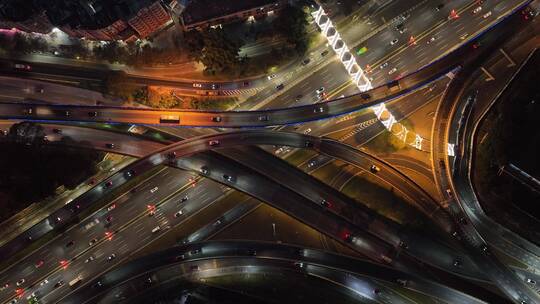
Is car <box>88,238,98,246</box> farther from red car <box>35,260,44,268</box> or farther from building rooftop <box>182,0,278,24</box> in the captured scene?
building rooftop <box>182,0,278,24</box>

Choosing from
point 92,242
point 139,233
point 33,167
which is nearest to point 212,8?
point 33,167

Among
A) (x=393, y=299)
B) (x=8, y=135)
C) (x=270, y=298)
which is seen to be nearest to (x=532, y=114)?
(x=393, y=299)

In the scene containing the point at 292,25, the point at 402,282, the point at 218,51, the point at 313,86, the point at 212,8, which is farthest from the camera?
the point at 313,86

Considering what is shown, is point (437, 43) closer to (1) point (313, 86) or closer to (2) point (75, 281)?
(1) point (313, 86)

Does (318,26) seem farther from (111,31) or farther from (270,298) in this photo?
(270,298)

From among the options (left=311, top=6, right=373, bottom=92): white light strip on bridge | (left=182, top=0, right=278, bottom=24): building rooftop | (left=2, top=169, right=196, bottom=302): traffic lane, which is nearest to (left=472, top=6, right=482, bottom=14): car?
(left=311, top=6, right=373, bottom=92): white light strip on bridge

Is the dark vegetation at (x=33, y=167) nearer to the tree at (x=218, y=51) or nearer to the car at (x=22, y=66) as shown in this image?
the car at (x=22, y=66)
